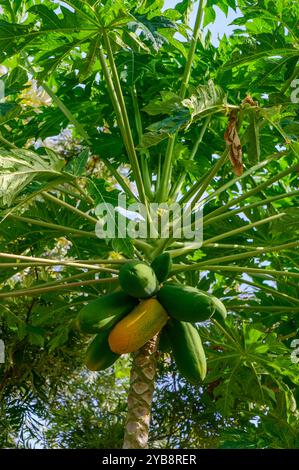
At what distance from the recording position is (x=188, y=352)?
2502mm

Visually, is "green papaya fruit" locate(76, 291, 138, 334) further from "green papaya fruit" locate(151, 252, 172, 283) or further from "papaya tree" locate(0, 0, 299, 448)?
"green papaya fruit" locate(151, 252, 172, 283)

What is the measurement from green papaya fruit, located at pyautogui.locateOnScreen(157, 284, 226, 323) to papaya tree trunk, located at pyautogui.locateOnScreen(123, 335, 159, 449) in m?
0.28

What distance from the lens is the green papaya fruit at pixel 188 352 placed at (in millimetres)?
2502

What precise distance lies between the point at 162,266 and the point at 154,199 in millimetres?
553

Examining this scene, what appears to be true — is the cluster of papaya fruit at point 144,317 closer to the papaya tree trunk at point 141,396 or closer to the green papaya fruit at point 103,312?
the green papaya fruit at point 103,312

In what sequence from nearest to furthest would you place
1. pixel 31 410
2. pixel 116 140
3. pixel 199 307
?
pixel 199 307 → pixel 116 140 → pixel 31 410

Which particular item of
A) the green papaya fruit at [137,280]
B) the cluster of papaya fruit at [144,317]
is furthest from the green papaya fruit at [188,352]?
the green papaya fruit at [137,280]

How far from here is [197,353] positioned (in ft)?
8.23

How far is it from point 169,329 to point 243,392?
38.0 inches
